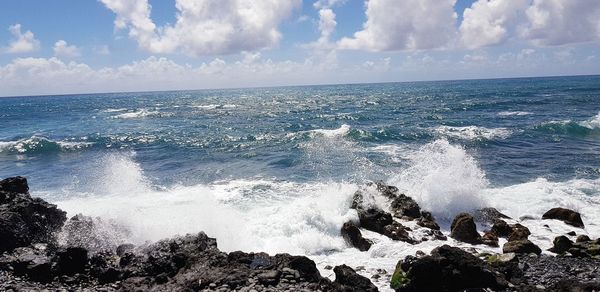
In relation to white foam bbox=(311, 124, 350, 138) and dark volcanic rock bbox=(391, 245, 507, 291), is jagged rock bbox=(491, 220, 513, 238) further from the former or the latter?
white foam bbox=(311, 124, 350, 138)

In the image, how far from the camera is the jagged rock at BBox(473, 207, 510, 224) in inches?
642

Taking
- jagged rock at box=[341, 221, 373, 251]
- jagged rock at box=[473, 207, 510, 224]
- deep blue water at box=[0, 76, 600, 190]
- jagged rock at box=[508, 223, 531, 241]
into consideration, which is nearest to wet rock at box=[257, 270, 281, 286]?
jagged rock at box=[341, 221, 373, 251]

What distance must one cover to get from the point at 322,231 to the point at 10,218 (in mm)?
9378

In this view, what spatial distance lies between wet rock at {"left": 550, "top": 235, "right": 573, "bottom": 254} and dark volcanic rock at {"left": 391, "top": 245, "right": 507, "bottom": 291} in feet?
13.4

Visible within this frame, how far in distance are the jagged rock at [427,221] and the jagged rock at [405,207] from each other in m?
0.26

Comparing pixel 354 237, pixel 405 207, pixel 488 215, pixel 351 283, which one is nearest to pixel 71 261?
pixel 351 283

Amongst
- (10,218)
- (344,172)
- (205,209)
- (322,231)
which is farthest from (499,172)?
(10,218)

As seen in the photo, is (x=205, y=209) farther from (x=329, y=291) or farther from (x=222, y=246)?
(x=329, y=291)

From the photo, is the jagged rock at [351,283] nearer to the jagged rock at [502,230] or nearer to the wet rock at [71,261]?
the wet rock at [71,261]

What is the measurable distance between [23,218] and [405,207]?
12935mm

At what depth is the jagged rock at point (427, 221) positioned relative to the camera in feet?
50.4

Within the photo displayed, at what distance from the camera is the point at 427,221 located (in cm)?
1563

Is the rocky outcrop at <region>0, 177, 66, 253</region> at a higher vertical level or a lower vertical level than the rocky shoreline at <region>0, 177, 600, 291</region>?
higher

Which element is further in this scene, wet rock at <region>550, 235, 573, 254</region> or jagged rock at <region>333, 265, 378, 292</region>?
wet rock at <region>550, 235, 573, 254</region>
